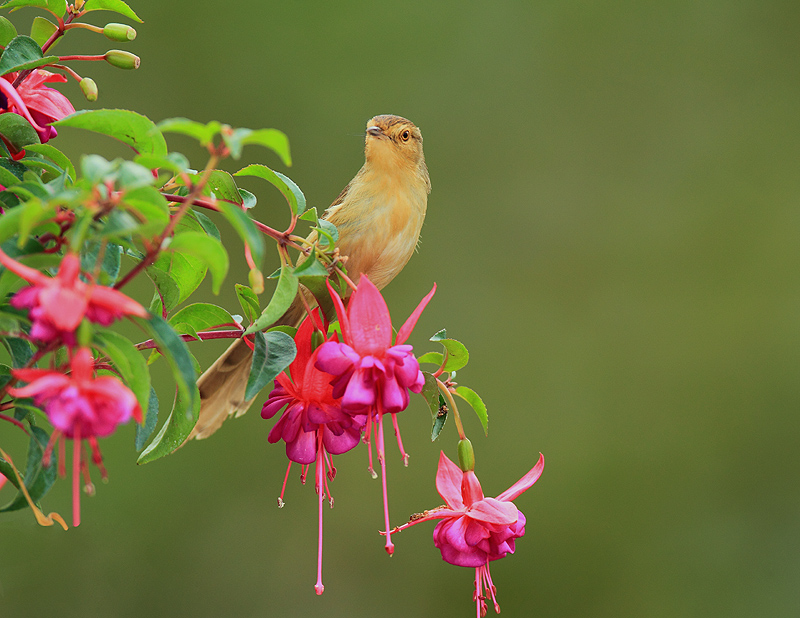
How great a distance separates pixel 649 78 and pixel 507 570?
103 inches

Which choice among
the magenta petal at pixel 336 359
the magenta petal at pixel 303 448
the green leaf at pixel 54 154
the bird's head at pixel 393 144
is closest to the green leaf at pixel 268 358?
the magenta petal at pixel 336 359

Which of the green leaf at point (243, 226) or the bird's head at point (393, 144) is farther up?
the green leaf at point (243, 226)

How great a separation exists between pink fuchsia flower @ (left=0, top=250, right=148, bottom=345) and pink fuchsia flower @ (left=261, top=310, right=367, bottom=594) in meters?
0.39

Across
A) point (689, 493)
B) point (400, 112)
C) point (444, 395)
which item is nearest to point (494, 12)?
point (400, 112)

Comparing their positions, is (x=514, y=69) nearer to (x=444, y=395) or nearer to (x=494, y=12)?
(x=494, y=12)

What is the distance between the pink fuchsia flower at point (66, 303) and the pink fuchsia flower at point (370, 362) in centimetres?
30

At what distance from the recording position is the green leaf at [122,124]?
2.30 feet

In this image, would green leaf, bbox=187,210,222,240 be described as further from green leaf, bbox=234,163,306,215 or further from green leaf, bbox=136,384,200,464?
green leaf, bbox=136,384,200,464

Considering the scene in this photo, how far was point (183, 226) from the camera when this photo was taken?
0.89m

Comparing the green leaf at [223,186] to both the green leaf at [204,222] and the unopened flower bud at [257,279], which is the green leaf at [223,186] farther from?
the unopened flower bud at [257,279]

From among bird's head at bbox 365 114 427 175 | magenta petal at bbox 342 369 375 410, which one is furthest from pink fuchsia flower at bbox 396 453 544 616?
bird's head at bbox 365 114 427 175

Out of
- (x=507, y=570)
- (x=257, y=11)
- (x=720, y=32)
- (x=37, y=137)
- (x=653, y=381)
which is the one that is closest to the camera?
(x=37, y=137)

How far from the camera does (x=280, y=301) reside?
795 mm

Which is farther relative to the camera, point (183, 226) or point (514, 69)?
point (514, 69)
